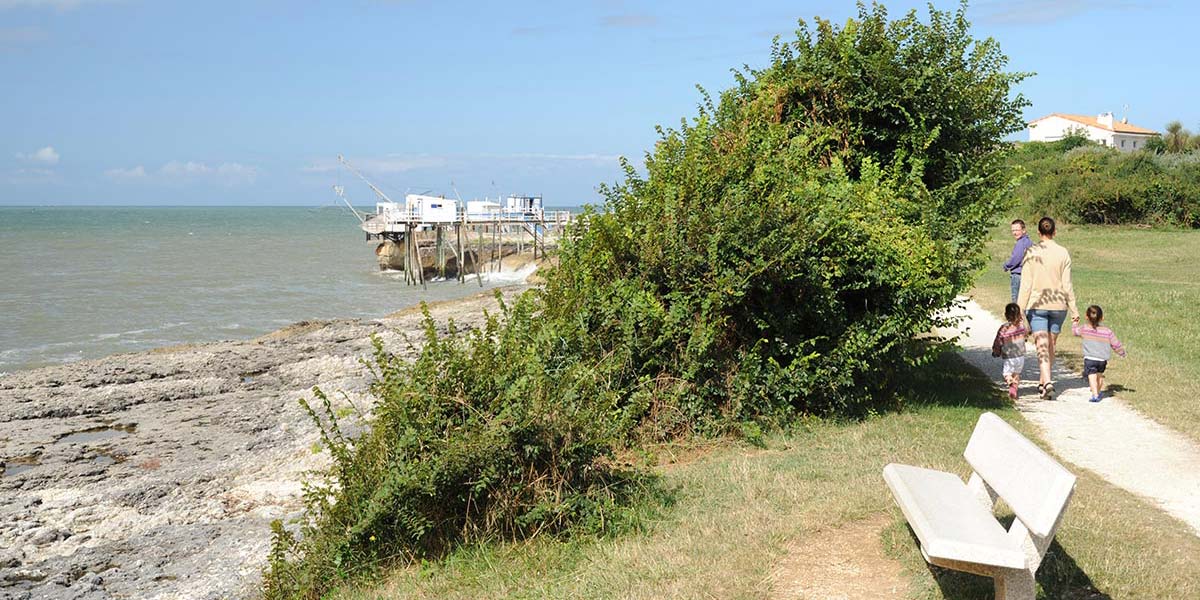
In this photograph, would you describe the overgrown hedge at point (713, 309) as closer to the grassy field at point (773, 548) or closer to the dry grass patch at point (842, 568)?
the grassy field at point (773, 548)

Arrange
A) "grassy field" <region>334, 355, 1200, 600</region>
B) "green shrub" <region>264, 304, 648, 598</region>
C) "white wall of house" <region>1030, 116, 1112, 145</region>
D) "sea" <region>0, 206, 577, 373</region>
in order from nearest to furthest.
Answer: "grassy field" <region>334, 355, 1200, 600</region>, "green shrub" <region>264, 304, 648, 598</region>, "sea" <region>0, 206, 577, 373</region>, "white wall of house" <region>1030, 116, 1112, 145</region>

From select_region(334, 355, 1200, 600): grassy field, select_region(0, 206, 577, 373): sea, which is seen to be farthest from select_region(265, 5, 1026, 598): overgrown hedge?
select_region(0, 206, 577, 373): sea

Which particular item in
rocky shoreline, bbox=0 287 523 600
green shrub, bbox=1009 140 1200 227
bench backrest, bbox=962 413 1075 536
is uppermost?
green shrub, bbox=1009 140 1200 227

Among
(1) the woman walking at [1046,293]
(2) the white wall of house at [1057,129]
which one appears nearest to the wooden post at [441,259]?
(1) the woman walking at [1046,293]

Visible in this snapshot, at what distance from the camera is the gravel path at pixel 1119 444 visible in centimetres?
729

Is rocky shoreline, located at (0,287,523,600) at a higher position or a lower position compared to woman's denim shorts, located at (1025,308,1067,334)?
lower

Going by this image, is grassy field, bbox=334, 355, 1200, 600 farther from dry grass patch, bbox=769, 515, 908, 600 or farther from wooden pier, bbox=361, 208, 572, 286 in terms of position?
wooden pier, bbox=361, 208, 572, 286

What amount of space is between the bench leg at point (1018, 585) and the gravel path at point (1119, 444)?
2464mm

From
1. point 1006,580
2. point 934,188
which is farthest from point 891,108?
point 1006,580

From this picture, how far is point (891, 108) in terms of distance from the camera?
1130 centimetres

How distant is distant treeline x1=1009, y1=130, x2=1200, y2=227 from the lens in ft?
127

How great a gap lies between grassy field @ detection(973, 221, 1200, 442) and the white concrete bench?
4318 mm

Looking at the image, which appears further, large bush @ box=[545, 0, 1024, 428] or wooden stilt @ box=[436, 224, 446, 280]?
wooden stilt @ box=[436, 224, 446, 280]

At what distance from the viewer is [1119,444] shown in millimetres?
8711
